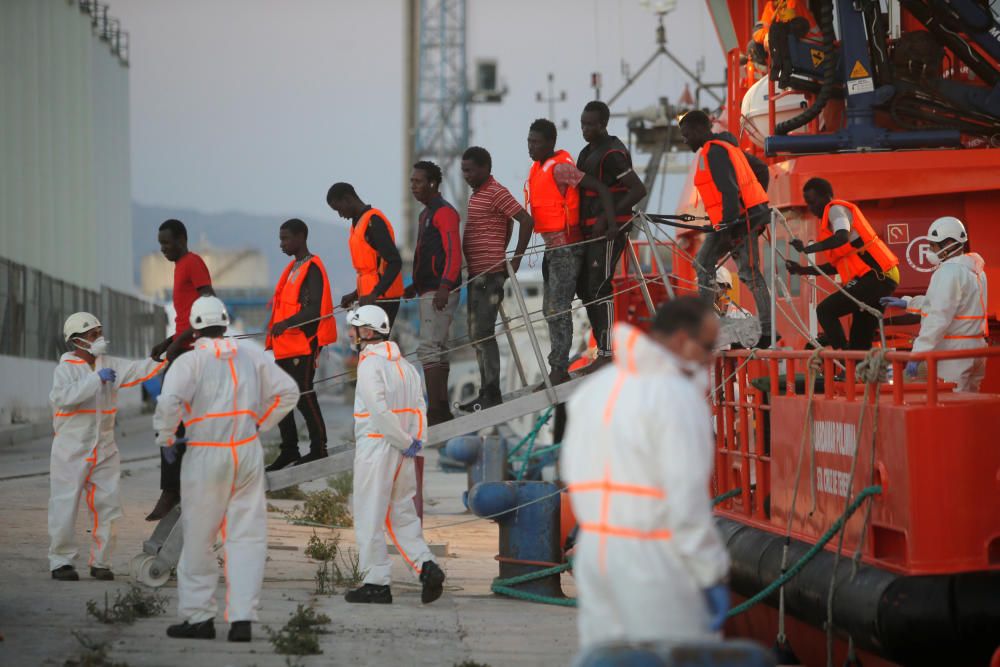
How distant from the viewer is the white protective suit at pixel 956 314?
8961mm

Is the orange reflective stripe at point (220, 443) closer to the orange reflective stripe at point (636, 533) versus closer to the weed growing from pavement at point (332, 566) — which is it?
the weed growing from pavement at point (332, 566)

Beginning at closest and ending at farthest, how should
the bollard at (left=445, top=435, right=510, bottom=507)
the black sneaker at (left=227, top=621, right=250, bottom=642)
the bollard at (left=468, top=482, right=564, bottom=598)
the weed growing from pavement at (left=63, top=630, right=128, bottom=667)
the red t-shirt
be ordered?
the weed growing from pavement at (left=63, top=630, right=128, bottom=667) → the black sneaker at (left=227, top=621, right=250, bottom=642) → the red t-shirt → the bollard at (left=468, top=482, right=564, bottom=598) → the bollard at (left=445, top=435, right=510, bottom=507)

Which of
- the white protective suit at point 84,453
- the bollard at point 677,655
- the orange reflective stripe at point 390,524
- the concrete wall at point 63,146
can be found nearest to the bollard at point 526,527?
the orange reflective stripe at point 390,524

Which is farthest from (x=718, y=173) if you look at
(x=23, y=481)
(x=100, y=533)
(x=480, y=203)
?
(x=23, y=481)

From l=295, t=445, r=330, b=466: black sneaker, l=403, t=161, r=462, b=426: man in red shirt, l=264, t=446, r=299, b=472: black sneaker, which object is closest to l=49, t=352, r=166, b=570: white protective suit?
l=264, t=446, r=299, b=472: black sneaker

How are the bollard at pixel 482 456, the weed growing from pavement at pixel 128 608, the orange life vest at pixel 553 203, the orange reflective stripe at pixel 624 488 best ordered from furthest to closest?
the bollard at pixel 482 456 → the orange life vest at pixel 553 203 → the weed growing from pavement at pixel 128 608 → the orange reflective stripe at pixel 624 488

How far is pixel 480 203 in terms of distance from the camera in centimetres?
1057

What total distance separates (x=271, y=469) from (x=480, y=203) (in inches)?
97.8

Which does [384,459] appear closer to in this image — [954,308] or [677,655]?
[954,308]

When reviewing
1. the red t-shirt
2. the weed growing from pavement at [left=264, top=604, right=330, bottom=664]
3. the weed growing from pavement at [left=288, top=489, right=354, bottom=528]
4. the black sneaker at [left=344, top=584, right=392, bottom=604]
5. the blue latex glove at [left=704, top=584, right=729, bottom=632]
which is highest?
the red t-shirt

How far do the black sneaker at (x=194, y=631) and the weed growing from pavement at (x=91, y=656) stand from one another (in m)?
0.46

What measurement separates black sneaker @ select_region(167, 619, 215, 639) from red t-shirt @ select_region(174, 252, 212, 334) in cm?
258

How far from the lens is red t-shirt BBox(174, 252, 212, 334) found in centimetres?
1006

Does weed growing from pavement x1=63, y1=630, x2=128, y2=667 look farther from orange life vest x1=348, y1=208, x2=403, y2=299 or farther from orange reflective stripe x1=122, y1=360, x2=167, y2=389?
orange life vest x1=348, y1=208, x2=403, y2=299
